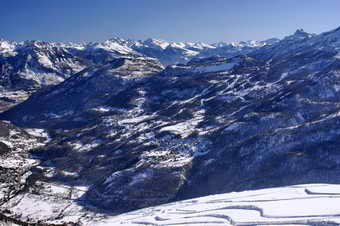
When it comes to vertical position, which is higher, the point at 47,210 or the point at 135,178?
the point at 135,178

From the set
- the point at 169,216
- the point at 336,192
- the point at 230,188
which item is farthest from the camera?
the point at 230,188

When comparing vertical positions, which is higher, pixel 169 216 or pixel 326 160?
pixel 326 160

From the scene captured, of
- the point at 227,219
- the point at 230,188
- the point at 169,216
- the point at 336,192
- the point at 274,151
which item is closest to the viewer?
the point at 227,219

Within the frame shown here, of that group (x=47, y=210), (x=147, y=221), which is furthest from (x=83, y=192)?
(x=147, y=221)

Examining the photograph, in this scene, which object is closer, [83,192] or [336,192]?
[336,192]

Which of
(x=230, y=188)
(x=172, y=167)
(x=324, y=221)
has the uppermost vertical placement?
(x=172, y=167)

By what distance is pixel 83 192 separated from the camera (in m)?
193

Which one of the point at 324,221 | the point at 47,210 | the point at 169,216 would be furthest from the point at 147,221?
the point at 47,210

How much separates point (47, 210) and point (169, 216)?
9830 cm

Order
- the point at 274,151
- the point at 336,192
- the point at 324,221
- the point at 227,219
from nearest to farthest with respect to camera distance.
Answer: the point at 324,221
the point at 227,219
the point at 336,192
the point at 274,151

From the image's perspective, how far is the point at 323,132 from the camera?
7421 inches

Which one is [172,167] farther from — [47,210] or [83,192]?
[47,210]

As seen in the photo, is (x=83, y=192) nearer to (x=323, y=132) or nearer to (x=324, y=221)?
(x=323, y=132)

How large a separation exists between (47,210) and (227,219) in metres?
114
